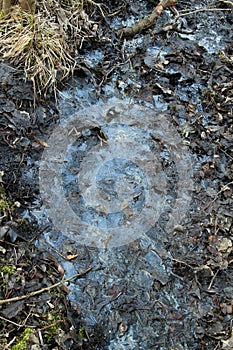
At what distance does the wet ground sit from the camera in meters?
2.89

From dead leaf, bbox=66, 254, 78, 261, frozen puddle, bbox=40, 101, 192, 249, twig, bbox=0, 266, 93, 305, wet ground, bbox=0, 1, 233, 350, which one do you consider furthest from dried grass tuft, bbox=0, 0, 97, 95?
twig, bbox=0, 266, 93, 305

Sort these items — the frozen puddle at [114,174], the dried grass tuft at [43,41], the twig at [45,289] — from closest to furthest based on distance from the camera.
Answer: the twig at [45,289]
the frozen puddle at [114,174]
the dried grass tuft at [43,41]

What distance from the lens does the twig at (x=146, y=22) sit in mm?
4398

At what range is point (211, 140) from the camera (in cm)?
376

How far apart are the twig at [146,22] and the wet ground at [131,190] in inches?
4.2

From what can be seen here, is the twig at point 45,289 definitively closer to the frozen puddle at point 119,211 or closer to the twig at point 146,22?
the frozen puddle at point 119,211

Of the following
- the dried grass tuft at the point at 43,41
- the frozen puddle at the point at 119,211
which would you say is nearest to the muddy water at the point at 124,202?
the frozen puddle at the point at 119,211

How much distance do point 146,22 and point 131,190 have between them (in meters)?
1.84

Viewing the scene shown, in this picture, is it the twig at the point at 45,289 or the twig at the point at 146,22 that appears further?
the twig at the point at 146,22

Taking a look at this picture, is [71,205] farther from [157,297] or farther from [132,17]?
[132,17]

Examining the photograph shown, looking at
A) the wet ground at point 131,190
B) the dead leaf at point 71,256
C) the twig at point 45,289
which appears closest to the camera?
the twig at point 45,289

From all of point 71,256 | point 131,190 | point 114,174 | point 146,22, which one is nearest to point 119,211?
point 131,190

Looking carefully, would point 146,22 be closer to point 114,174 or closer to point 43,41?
point 43,41

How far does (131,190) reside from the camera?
3.49m
